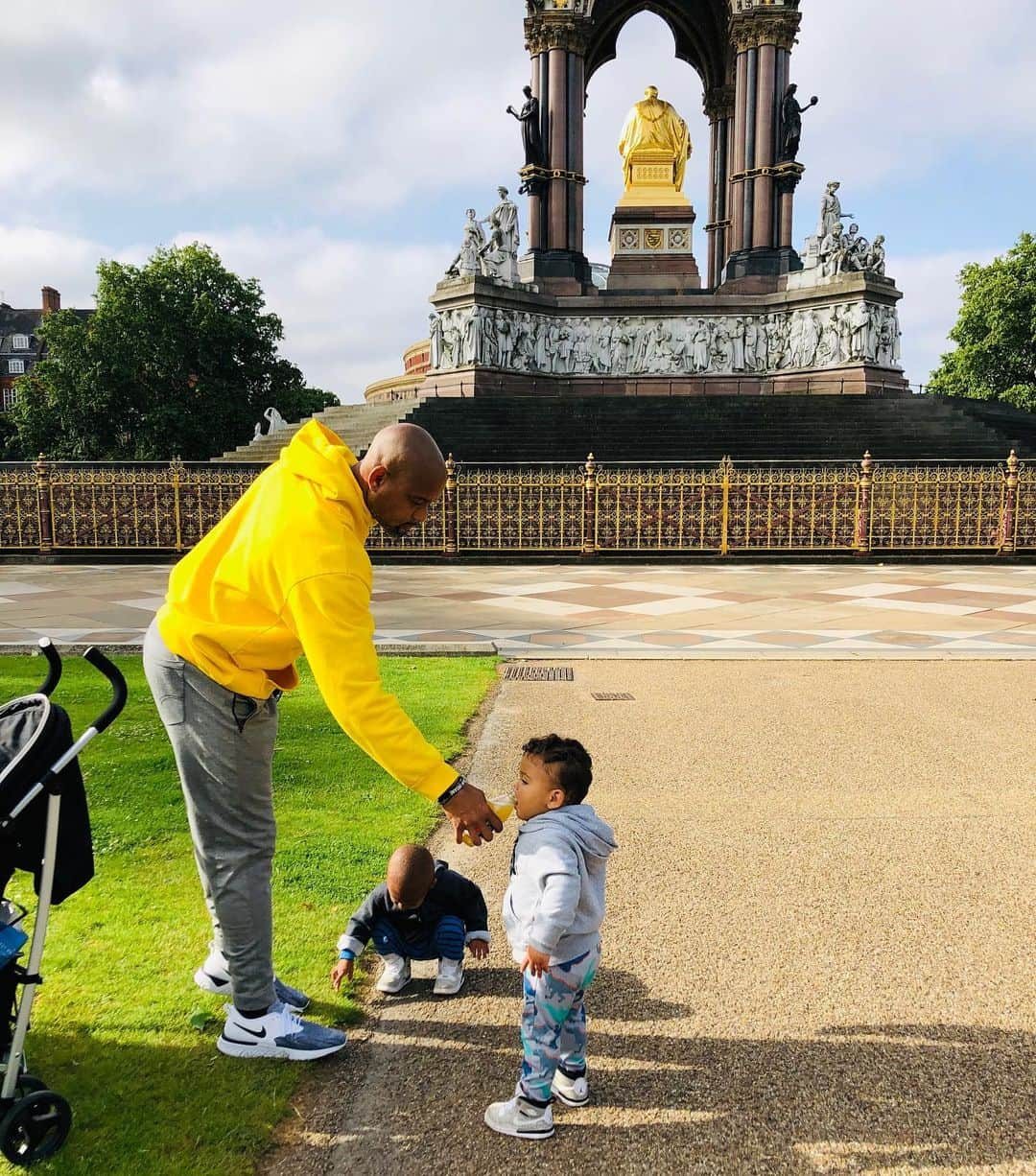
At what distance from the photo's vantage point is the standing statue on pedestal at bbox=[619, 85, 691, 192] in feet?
97.3

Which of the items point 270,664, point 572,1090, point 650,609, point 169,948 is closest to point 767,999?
point 572,1090

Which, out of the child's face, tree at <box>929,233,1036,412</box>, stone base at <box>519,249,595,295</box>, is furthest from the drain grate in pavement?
tree at <box>929,233,1036,412</box>

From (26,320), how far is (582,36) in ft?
239

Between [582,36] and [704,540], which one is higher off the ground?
[582,36]

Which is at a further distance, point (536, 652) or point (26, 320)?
point (26, 320)

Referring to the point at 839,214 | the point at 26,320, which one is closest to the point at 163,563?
the point at 839,214

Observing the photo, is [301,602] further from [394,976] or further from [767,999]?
[767,999]

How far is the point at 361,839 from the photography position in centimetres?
416

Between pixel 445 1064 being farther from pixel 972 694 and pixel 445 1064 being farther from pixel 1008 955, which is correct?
pixel 972 694

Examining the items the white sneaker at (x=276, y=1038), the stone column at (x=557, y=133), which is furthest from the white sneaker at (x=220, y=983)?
the stone column at (x=557, y=133)

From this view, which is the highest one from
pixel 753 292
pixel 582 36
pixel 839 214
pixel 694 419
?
pixel 582 36

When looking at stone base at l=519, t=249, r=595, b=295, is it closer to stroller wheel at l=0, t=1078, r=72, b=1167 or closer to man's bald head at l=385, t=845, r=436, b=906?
man's bald head at l=385, t=845, r=436, b=906

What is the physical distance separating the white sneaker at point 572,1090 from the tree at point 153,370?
1884 inches

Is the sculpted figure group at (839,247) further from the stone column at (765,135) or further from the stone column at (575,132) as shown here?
the stone column at (575,132)
